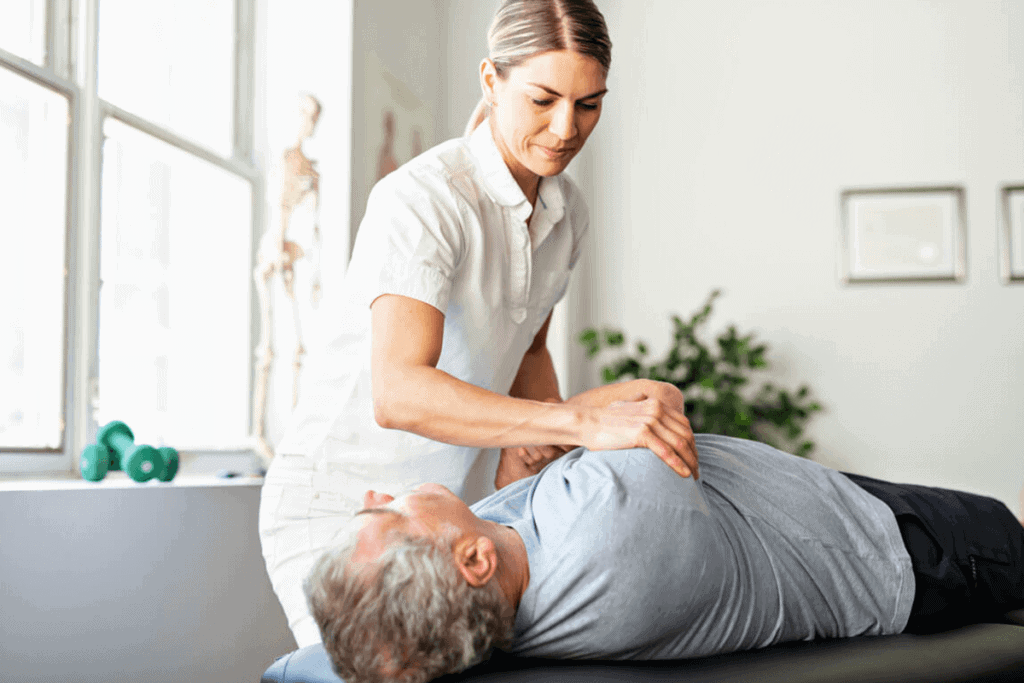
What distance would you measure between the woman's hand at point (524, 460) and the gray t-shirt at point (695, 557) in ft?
0.31

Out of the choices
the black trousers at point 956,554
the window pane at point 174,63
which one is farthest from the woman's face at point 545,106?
the window pane at point 174,63

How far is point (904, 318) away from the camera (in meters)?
4.32

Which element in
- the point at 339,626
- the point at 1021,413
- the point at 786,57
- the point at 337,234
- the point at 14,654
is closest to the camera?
the point at 339,626

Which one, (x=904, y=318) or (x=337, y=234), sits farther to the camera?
(x=904, y=318)

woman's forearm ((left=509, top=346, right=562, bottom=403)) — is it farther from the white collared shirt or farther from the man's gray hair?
the man's gray hair

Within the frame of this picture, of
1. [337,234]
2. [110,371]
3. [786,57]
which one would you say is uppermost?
[786,57]

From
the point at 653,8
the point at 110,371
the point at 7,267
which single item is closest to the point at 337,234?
the point at 110,371

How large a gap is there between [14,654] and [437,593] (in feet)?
3.90

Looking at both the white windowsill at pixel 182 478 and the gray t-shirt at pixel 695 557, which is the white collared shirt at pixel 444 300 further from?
the white windowsill at pixel 182 478

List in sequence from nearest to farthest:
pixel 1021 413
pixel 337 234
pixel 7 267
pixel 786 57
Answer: pixel 7 267
pixel 337 234
pixel 1021 413
pixel 786 57

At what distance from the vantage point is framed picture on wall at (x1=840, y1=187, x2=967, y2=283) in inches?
169

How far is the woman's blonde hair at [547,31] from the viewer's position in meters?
1.26

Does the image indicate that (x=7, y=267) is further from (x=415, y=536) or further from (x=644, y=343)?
(x=644, y=343)

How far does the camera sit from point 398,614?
0.92 metres
